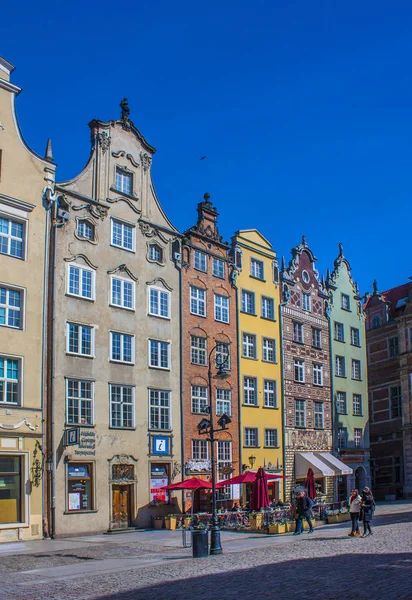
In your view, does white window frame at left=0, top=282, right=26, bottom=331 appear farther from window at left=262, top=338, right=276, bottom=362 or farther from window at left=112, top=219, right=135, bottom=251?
window at left=262, top=338, right=276, bottom=362

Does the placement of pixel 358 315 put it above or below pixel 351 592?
above

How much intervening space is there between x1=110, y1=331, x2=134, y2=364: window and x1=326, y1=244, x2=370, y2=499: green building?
62.3 feet

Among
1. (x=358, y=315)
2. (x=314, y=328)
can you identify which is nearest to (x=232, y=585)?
(x=314, y=328)

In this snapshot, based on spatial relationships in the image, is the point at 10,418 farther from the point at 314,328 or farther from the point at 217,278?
the point at 314,328

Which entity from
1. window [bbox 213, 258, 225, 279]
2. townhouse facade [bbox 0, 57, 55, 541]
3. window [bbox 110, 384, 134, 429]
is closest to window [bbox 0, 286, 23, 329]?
townhouse facade [bbox 0, 57, 55, 541]

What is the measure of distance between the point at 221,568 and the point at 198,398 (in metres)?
20.5

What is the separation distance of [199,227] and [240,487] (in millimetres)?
14124

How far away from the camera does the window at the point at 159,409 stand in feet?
118

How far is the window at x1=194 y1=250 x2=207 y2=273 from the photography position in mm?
40653

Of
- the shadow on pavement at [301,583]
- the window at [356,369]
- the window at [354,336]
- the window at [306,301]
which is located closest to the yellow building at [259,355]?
the window at [306,301]

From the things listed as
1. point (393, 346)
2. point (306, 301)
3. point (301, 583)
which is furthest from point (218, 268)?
point (301, 583)

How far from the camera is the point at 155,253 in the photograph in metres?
38.2

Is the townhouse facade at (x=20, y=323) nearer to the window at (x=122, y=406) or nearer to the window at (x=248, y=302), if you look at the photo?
the window at (x=122, y=406)

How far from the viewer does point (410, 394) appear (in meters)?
57.2
